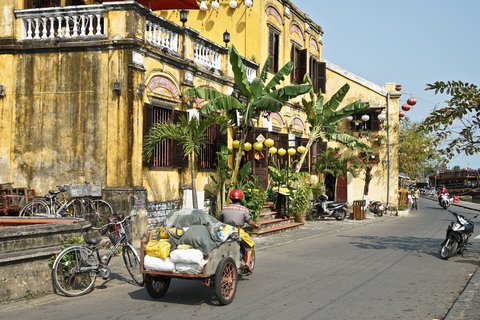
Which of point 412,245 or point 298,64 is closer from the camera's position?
point 412,245

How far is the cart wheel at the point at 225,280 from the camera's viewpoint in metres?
7.73

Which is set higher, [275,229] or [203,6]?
[203,6]

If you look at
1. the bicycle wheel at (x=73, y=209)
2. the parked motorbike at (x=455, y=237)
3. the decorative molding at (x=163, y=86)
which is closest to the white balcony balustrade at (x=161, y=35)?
the decorative molding at (x=163, y=86)

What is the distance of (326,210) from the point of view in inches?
997

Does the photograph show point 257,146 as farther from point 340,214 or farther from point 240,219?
point 240,219

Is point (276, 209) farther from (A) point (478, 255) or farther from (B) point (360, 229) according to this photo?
(A) point (478, 255)

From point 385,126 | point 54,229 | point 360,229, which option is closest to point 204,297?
point 54,229

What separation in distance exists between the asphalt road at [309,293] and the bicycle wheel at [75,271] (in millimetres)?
209

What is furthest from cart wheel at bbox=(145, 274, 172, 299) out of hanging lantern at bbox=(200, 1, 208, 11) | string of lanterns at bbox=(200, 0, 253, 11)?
hanging lantern at bbox=(200, 1, 208, 11)

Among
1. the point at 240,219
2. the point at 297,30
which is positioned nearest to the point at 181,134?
the point at 240,219

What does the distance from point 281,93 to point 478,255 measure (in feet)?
24.1

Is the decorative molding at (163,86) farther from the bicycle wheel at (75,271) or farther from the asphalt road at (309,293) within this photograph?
the bicycle wheel at (75,271)

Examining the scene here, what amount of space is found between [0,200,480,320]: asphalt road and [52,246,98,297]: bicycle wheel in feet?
0.69

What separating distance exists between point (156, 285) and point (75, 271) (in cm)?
128
